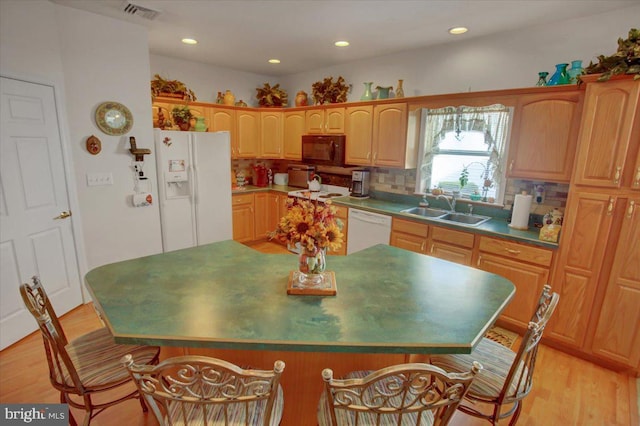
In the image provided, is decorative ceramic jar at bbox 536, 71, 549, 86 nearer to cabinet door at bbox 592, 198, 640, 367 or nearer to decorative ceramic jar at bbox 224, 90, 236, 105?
cabinet door at bbox 592, 198, 640, 367

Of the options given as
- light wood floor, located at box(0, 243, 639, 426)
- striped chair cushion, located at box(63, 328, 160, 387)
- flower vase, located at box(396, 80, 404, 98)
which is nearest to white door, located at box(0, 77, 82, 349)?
light wood floor, located at box(0, 243, 639, 426)

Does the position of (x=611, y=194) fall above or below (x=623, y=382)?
above

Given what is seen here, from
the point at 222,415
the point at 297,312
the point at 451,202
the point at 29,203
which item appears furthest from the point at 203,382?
the point at 451,202

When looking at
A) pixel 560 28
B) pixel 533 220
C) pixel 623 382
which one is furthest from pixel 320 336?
pixel 560 28

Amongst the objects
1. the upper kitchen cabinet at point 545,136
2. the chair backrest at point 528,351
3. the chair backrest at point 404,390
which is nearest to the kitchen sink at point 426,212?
the upper kitchen cabinet at point 545,136

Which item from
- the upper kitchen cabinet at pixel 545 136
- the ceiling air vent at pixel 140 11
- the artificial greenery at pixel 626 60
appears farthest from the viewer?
the ceiling air vent at pixel 140 11

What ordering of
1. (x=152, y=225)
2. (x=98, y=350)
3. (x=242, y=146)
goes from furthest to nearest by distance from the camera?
(x=242, y=146)
(x=152, y=225)
(x=98, y=350)

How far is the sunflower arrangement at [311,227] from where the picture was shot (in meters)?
1.46

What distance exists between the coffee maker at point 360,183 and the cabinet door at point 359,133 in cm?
17

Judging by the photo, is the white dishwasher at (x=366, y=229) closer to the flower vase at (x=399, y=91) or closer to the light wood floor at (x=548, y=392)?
the flower vase at (x=399, y=91)

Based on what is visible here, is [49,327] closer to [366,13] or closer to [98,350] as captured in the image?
[98,350]

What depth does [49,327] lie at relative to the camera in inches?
49.8

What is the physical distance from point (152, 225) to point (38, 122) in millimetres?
1368

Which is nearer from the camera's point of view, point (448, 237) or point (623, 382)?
point (623, 382)
